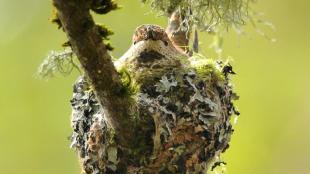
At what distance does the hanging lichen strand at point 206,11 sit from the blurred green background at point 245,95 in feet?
11.8

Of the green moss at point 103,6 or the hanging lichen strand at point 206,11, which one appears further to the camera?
the hanging lichen strand at point 206,11

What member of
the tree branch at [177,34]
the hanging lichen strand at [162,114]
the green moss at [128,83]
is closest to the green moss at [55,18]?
the green moss at [128,83]

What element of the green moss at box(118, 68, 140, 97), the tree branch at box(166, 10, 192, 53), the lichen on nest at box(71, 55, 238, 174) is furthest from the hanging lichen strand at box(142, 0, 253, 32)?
the green moss at box(118, 68, 140, 97)

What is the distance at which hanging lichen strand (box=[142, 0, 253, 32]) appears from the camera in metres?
3.67

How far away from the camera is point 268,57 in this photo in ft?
26.1

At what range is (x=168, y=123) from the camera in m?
3.45

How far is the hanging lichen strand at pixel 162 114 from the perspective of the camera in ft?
11.0

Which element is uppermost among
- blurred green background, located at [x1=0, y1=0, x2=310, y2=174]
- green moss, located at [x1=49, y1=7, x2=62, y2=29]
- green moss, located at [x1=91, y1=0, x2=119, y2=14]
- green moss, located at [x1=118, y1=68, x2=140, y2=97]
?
blurred green background, located at [x1=0, y1=0, x2=310, y2=174]

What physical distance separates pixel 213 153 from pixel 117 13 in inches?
169

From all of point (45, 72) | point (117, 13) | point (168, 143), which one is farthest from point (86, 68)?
point (117, 13)

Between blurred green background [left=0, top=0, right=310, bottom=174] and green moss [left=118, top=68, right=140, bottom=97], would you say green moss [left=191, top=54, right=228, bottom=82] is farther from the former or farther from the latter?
blurred green background [left=0, top=0, right=310, bottom=174]

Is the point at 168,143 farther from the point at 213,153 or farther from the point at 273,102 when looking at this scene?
the point at 273,102

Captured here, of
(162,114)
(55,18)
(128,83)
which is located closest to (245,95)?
(162,114)

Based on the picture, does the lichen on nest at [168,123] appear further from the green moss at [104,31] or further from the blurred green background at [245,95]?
the blurred green background at [245,95]
